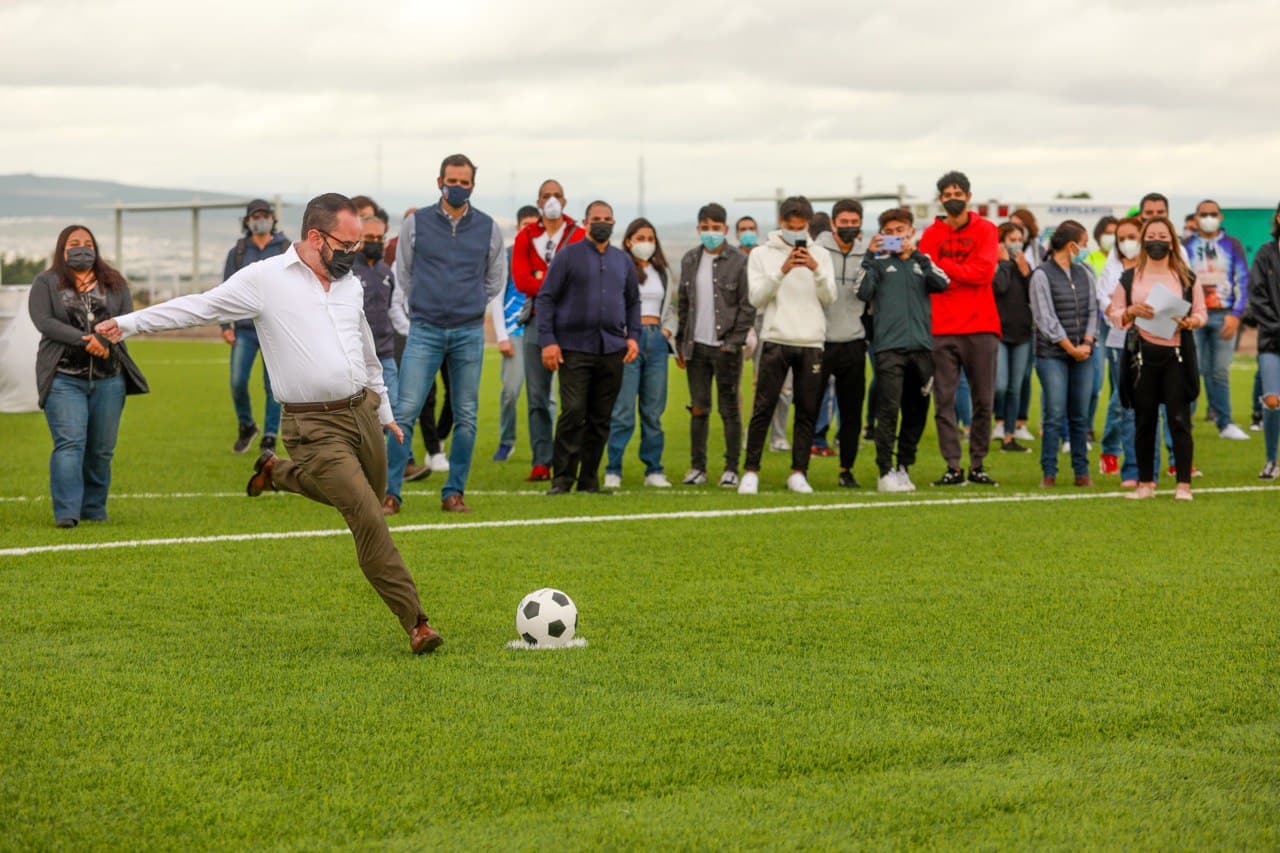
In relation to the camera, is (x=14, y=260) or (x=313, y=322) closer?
(x=313, y=322)

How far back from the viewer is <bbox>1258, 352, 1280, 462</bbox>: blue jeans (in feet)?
41.4

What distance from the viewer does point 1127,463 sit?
1255cm

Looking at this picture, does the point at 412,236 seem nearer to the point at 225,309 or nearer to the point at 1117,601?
the point at 225,309

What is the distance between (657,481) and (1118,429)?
13.6ft

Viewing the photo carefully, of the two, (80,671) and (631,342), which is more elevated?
(631,342)

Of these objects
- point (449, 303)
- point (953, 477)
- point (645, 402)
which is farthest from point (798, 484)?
point (449, 303)

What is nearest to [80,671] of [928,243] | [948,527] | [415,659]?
[415,659]

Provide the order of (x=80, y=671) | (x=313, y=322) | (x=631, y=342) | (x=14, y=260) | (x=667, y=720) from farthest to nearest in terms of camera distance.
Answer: (x=14, y=260) < (x=631, y=342) < (x=313, y=322) < (x=80, y=671) < (x=667, y=720)

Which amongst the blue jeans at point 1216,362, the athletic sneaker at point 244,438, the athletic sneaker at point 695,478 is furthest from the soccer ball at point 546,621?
the blue jeans at point 1216,362

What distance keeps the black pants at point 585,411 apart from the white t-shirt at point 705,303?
887 mm

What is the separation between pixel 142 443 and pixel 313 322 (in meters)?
9.99

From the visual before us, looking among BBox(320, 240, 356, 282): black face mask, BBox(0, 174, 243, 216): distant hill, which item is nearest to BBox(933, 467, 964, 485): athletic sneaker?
BBox(320, 240, 356, 282): black face mask

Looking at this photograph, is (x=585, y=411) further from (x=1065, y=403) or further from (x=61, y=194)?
(x=61, y=194)

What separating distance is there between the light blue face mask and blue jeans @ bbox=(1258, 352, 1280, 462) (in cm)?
435
